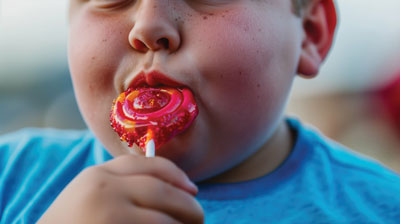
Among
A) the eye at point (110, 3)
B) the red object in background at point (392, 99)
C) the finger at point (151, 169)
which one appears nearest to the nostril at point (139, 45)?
the eye at point (110, 3)

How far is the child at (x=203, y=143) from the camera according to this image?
0.57 metres

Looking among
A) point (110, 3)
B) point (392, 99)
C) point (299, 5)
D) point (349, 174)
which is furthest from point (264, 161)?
point (392, 99)

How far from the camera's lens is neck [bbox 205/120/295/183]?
0.95m

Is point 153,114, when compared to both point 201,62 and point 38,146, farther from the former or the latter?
point 38,146

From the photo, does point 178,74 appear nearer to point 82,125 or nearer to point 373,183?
point 373,183

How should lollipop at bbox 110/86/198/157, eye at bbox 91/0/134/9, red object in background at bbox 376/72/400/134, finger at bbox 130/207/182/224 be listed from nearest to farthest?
finger at bbox 130/207/182/224, lollipop at bbox 110/86/198/157, eye at bbox 91/0/134/9, red object in background at bbox 376/72/400/134

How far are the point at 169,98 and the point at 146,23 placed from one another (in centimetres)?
13

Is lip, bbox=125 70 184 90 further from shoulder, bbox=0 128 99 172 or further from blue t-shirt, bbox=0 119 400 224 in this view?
shoulder, bbox=0 128 99 172

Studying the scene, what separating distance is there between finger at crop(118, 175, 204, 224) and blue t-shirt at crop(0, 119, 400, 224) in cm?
33

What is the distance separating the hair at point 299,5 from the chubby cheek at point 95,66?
0.39m

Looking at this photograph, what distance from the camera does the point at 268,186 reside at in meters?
0.96

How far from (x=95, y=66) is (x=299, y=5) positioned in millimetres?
464

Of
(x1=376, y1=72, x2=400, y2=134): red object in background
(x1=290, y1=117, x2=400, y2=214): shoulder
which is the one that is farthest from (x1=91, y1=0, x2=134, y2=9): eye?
(x1=376, y1=72, x2=400, y2=134): red object in background

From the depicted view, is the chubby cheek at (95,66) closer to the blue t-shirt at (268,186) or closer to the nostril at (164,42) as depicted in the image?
the nostril at (164,42)
